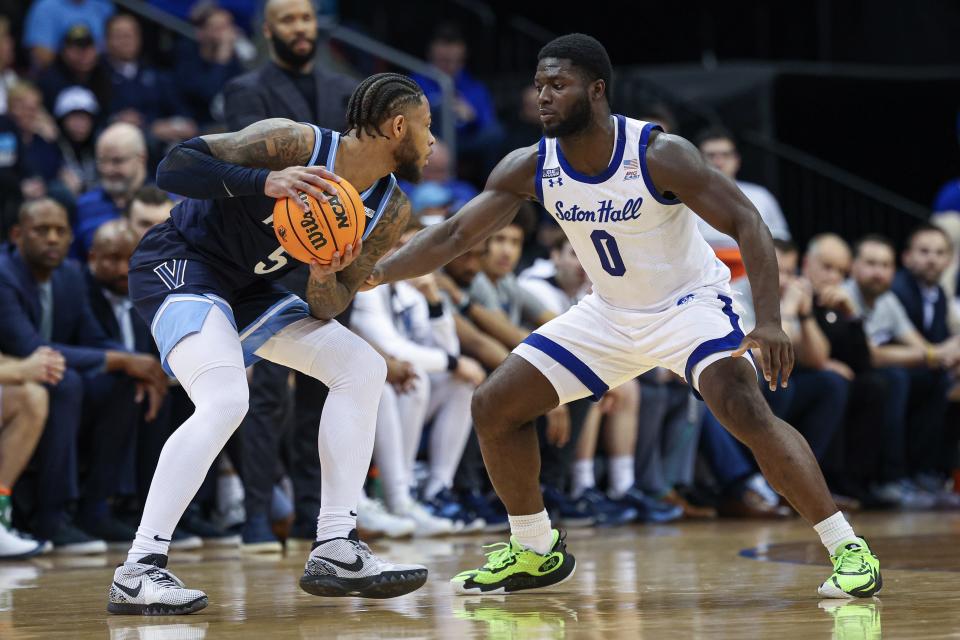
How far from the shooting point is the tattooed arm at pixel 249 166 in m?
4.41

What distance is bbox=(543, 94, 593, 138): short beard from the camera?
15.8ft

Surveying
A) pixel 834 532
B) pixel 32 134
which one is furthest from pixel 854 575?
pixel 32 134

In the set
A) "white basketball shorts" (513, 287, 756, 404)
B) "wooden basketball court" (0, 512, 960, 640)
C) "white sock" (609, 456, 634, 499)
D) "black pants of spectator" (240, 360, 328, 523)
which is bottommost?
"wooden basketball court" (0, 512, 960, 640)

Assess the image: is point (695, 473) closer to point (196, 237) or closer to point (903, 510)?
point (903, 510)

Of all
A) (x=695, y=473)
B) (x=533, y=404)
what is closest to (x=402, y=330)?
(x=695, y=473)

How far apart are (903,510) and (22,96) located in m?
6.48

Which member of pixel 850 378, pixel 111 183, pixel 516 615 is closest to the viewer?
pixel 516 615

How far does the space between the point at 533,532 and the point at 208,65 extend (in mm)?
7048

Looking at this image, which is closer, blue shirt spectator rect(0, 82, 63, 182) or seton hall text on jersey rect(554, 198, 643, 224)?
seton hall text on jersey rect(554, 198, 643, 224)

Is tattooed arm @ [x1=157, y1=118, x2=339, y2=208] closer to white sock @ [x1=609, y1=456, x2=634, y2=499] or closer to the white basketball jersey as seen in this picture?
the white basketball jersey

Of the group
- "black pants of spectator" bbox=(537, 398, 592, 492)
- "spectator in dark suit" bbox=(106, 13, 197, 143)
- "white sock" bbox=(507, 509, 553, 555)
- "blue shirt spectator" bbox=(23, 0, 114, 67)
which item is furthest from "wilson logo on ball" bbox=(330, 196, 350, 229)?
"blue shirt spectator" bbox=(23, 0, 114, 67)

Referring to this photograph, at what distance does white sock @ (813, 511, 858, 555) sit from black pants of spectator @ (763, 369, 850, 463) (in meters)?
4.72

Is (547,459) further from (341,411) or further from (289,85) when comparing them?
(341,411)

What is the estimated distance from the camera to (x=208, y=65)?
11148mm
